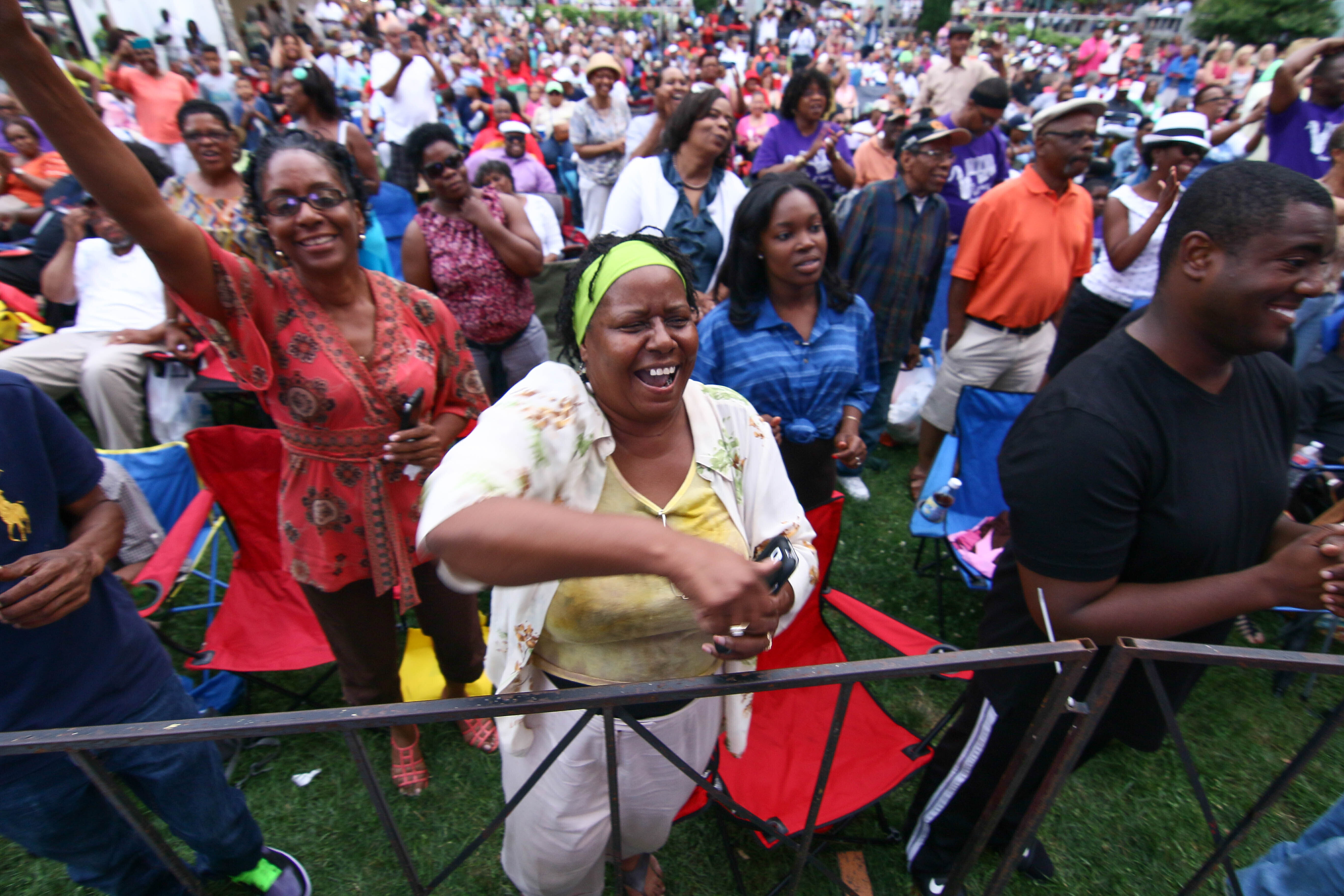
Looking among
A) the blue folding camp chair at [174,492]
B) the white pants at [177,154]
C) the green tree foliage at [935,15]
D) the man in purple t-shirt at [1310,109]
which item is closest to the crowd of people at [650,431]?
the man in purple t-shirt at [1310,109]

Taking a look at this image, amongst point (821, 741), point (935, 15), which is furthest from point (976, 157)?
point (935, 15)

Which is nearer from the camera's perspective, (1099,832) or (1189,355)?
(1189,355)

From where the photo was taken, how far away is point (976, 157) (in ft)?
17.9

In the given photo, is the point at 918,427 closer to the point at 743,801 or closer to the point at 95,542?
the point at 743,801

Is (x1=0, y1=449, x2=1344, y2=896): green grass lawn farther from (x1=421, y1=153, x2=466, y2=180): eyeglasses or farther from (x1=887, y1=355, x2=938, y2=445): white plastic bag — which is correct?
(x1=421, y1=153, x2=466, y2=180): eyeglasses

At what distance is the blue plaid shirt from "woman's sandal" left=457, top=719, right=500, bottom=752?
5.90 feet

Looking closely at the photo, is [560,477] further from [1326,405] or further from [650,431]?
[1326,405]

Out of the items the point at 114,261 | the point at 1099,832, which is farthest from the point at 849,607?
the point at 114,261

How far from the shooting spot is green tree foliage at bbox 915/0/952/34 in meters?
23.3

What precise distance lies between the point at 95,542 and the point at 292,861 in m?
1.34

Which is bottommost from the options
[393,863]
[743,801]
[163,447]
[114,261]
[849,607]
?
[393,863]

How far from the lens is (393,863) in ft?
8.14

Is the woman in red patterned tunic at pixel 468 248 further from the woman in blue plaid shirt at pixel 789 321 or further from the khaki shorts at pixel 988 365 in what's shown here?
the khaki shorts at pixel 988 365

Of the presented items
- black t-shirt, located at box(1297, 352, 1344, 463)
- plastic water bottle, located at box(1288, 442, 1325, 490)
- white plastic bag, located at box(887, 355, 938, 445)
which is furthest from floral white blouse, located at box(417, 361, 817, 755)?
white plastic bag, located at box(887, 355, 938, 445)
